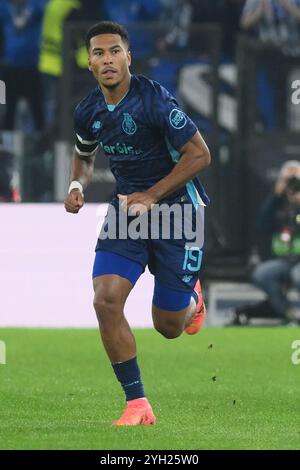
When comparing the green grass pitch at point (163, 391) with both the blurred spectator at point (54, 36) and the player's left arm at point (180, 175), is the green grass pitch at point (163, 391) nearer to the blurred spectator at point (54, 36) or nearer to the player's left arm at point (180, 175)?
the player's left arm at point (180, 175)

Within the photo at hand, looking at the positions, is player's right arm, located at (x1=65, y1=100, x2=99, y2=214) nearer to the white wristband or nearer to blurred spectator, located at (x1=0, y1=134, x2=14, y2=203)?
the white wristband

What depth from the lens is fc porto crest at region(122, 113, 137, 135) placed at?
28.7 ft

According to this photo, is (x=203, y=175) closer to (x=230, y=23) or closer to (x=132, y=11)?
(x=230, y=23)

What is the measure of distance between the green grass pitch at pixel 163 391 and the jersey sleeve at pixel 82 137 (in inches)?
62.2

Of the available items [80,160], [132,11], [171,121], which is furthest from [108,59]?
[132,11]

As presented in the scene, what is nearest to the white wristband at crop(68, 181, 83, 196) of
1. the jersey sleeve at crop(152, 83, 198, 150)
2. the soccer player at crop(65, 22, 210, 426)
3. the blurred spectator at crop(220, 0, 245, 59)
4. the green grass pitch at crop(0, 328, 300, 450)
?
the soccer player at crop(65, 22, 210, 426)

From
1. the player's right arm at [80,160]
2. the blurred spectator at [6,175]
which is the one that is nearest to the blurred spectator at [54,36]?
the blurred spectator at [6,175]

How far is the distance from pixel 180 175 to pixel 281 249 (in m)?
8.50

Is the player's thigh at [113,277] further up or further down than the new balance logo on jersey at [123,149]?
further down

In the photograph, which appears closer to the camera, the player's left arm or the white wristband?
the player's left arm

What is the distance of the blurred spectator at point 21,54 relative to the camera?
18422 mm

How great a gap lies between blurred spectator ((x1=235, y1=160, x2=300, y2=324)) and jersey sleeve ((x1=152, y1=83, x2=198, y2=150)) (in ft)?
26.3

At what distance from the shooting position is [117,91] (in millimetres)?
8773

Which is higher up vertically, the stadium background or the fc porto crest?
the fc porto crest
